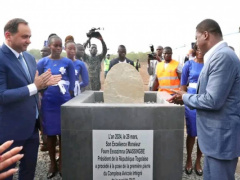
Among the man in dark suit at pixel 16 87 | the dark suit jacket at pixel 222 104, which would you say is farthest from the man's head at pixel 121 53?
the dark suit jacket at pixel 222 104

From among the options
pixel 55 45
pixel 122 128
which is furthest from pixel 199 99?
pixel 55 45

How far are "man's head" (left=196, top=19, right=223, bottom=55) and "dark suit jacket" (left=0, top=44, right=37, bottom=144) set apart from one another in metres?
1.66

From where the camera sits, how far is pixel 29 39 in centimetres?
253

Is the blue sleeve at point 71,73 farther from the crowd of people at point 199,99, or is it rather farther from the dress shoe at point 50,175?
→ the dress shoe at point 50,175

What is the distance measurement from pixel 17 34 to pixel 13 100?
0.62m

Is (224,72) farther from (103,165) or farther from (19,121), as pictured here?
(19,121)

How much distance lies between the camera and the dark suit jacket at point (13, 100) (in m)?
2.36

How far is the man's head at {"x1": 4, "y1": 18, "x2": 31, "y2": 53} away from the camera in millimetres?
2431

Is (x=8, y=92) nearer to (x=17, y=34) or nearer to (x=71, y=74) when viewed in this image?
(x=17, y=34)

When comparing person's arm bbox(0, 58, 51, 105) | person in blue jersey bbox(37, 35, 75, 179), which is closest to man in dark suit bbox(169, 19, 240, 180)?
person's arm bbox(0, 58, 51, 105)

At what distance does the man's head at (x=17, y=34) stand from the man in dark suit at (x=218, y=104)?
1626 mm

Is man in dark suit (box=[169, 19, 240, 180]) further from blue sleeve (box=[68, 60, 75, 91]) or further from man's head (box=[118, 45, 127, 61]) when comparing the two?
man's head (box=[118, 45, 127, 61])

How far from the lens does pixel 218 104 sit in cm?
205

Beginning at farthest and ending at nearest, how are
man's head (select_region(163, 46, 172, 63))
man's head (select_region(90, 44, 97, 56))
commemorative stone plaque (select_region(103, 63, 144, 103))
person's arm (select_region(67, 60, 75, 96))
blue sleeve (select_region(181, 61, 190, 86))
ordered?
man's head (select_region(90, 44, 97, 56)) < man's head (select_region(163, 46, 172, 63)) < blue sleeve (select_region(181, 61, 190, 86)) < person's arm (select_region(67, 60, 75, 96)) < commemorative stone plaque (select_region(103, 63, 144, 103))
